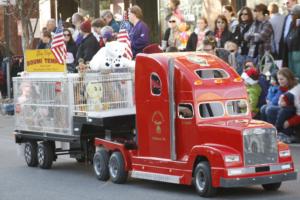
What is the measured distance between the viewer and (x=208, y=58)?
1416 cm

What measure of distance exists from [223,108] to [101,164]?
8.09 ft

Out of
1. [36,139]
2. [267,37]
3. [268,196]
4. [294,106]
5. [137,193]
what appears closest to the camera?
[268,196]

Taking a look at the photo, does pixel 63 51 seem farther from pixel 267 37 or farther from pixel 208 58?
pixel 267 37

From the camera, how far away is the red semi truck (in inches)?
504

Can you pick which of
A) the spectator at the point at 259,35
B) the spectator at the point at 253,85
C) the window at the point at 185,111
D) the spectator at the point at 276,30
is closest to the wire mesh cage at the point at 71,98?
the window at the point at 185,111

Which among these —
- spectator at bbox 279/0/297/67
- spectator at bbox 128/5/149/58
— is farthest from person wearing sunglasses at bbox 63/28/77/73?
spectator at bbox 279/0/297/67

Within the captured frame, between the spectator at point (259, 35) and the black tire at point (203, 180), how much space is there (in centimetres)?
802

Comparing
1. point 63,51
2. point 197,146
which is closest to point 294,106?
point 63,51

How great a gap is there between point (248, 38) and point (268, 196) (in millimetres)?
8424

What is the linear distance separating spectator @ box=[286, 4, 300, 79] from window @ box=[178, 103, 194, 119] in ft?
22.3

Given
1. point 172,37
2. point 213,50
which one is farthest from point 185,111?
point 172,37

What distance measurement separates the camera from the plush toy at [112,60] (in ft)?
52.3

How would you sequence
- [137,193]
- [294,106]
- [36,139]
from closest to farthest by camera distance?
[137,193]
[36,139]
[294,106]

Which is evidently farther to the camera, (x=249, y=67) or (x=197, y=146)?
(x=249, y=67)
